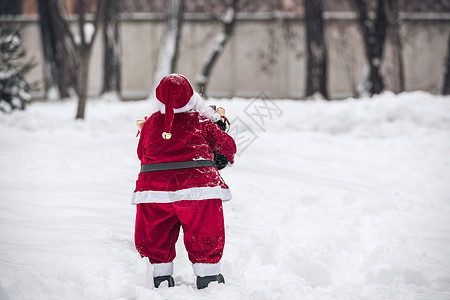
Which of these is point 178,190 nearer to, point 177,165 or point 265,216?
point 177,165

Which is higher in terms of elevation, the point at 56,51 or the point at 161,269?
the point at 161,269

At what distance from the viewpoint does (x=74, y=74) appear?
15023 millimetres

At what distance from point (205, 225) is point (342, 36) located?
20146 millimetres

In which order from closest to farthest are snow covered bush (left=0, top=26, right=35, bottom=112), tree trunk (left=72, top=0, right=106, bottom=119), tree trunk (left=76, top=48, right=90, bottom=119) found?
tree trunk (left=72, top=0, right=106, bottom=119) < tree trunk (left=76, top=48, right=90, bottom=119) < snow covered bush (left=0, top=26, right=35, bottom=112)

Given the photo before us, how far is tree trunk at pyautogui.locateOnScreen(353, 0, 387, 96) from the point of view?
14.6 m

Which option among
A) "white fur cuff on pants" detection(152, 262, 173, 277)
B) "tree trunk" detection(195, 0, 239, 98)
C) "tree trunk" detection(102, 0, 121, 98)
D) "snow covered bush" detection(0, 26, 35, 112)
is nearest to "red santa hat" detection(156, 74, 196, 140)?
"white fur cuff on pants" detection(152, 262, 173, 277)

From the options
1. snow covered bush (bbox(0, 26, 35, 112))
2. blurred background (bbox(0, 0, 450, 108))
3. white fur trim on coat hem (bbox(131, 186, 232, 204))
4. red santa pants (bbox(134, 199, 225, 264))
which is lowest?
blurred background (bbox(0, 0, 450, 108))

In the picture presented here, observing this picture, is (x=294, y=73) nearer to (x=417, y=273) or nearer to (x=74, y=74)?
(x=74, y=74)

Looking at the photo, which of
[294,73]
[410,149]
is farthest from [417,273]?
[294,73]

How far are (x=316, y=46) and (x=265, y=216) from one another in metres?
10.4

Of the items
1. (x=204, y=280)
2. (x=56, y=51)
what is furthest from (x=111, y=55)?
(x=204, y=280)

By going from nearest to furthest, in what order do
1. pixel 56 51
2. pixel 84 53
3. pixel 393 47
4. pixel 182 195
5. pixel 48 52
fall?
pixel 182 195 → pixel 84 53 → pixel 393 47 → pixel 56 51 → pixel 48 52

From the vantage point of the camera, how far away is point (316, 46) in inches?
582

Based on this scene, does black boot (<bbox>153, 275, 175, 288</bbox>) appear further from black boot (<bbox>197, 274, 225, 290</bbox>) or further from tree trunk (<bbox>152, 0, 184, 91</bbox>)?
tree trunk (<bbox>152, 0, 184, 91</bbox>)
